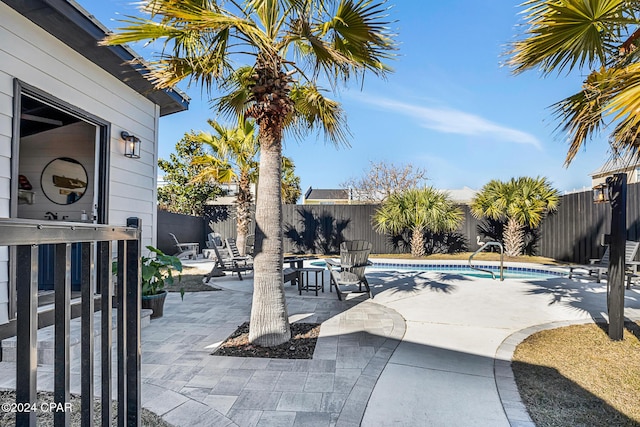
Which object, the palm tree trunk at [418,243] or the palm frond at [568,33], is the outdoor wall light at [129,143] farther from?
the palm tree trunk at [418,243]

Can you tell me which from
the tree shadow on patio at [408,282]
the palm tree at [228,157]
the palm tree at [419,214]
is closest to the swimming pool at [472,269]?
the tree shadow on patio at [408,282]

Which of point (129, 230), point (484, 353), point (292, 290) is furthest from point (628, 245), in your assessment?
point (129, 230)

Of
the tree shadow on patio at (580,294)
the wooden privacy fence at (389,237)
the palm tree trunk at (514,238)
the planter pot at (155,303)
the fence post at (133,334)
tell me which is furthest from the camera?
the palm tree trunk at (514,238)

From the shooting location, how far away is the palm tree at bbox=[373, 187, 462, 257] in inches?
476

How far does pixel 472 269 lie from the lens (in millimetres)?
9547

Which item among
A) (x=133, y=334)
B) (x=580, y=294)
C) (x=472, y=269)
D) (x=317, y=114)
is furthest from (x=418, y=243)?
(x=133, y=334)

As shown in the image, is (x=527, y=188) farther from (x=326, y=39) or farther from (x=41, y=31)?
(x=41, y=31)

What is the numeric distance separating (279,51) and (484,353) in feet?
12.5

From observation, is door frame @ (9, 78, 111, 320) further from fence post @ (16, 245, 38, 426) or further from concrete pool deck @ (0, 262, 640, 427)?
fence post @ (16, 245, 38, 426)

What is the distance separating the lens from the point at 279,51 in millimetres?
3703

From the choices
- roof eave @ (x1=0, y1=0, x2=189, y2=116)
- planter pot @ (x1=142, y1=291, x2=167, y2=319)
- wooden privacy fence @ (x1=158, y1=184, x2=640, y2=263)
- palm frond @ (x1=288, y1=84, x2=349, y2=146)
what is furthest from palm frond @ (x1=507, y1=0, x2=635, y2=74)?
wooden privacy fence @ (x1=158, y1=184, x2=640, y2=263)

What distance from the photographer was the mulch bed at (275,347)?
3.38 metres

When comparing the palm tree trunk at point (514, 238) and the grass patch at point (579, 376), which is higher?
the palm tree trunk at point (514, 238)

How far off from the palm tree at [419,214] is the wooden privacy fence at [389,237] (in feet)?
3.55
